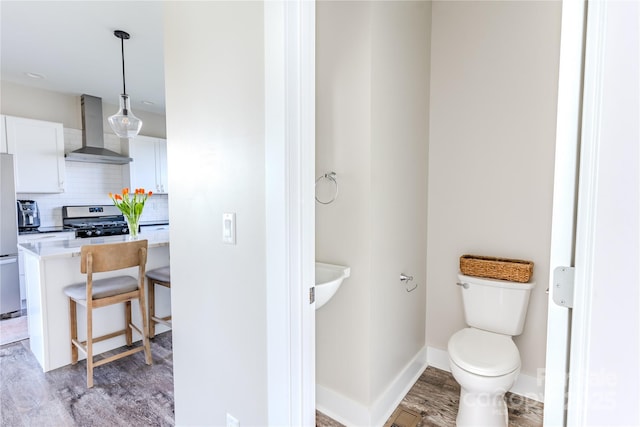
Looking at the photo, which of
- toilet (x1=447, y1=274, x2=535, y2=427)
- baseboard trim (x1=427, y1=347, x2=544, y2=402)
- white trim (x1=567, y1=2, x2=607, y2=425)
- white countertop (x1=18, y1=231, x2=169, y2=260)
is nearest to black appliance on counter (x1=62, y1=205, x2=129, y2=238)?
white countertop (x1=18, y1=231, x2=169, y2=260)

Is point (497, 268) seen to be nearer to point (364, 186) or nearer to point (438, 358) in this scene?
point (438, 358)

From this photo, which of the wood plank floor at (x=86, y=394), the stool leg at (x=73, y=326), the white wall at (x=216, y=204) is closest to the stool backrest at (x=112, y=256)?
the stool leg at (x=73, y=326)

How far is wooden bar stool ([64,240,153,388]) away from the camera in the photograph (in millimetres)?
2039

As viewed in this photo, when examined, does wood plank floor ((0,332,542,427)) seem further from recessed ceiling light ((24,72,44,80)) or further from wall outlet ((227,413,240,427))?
recessed ceiling light ((24,72,44,80))

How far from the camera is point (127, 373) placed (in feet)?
7.20

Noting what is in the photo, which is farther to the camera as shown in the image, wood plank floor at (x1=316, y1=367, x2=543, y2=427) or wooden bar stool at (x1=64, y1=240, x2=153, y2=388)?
wooden bar stool at (x1=64, y1=240, x2=153, y2=388)

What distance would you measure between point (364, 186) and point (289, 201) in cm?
74

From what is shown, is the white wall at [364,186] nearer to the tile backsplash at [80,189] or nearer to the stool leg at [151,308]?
the stool leg at [151,308]

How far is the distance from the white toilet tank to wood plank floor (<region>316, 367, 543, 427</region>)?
437 mm

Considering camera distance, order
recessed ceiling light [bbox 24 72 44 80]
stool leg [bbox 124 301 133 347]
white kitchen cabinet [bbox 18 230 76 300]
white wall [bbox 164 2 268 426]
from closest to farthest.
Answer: white wall [bbox 164 2 268 426]
stool leg [bbox 124 301 133 347]
white kitchen cabinet [bbox 18 230 76 300]
recessed ceiling light [bbox 24 72 44 80]

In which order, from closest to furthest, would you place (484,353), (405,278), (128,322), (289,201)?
(289,201), (484,353), (405,278), (128,322)

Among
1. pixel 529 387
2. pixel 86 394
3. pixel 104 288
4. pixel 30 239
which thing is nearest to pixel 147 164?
pixel 30 239

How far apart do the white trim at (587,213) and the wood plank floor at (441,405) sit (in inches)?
54.1

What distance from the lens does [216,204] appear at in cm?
121
